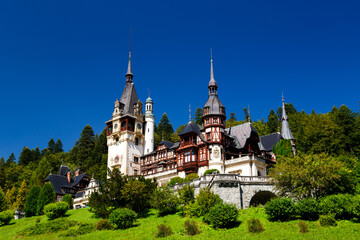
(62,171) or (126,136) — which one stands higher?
(126,136)

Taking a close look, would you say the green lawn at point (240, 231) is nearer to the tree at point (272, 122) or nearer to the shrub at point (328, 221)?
the shrub at point (328, 221)

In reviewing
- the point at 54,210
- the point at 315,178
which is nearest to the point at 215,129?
the point at 315,178

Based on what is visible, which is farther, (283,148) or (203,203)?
(283,148)

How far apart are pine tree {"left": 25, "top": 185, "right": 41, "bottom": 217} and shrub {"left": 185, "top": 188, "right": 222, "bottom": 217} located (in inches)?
1048

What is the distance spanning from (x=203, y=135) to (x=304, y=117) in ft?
101

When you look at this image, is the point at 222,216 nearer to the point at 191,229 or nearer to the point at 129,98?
the point at 191,229

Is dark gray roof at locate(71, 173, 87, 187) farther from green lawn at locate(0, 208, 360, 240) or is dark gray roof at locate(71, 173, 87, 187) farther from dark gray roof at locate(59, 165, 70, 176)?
green lawn at locate(0, 208, 360, 240)

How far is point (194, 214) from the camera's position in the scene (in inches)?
1385

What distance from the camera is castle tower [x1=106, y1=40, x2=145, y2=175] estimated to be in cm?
6550

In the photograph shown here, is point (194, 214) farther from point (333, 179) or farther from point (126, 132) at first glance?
point (126, 132)

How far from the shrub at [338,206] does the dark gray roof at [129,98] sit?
4490cm

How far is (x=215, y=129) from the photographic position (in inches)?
2119

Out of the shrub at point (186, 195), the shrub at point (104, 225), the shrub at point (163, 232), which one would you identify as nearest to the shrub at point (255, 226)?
the shrub at point (163, 232)

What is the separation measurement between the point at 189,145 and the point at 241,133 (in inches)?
348
